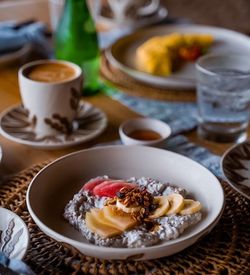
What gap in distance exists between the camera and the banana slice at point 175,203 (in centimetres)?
70

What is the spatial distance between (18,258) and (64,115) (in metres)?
0.41

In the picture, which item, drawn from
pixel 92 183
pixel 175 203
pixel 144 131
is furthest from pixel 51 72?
pixel 175 203

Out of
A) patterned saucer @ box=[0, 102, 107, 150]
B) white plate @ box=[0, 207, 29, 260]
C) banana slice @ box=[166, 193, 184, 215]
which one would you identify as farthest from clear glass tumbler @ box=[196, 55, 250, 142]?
white plate @ box=[0, 207, 29, 260]

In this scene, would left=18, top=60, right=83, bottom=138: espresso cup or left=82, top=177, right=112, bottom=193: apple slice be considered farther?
left=18, top=60, right=83, bottom=138: espresso cup

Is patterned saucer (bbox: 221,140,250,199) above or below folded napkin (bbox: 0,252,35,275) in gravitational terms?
below

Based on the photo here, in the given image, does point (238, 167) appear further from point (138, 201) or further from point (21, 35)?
point (21, 35)

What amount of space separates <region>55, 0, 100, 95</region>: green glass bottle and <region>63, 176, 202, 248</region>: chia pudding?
1.47 ft

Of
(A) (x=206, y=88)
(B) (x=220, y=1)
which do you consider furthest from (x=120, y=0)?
(B) (x=220, y=1)

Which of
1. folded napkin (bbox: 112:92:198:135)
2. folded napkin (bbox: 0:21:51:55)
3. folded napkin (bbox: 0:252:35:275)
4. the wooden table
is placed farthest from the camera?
folded napkin (bbox: 0:21:51:55)

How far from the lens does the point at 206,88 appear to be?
3.27 feet

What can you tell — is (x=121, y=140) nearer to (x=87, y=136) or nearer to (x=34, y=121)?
(x=87, y=136)

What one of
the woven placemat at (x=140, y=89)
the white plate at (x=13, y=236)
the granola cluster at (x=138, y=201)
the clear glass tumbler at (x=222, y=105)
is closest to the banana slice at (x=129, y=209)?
the granola cluster at (x=138, y=201)

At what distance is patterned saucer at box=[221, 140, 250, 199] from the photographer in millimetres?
797

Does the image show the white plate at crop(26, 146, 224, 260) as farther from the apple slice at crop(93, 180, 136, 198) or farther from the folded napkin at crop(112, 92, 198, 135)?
the folded napkin at crop(112, 92, 198, 135)
